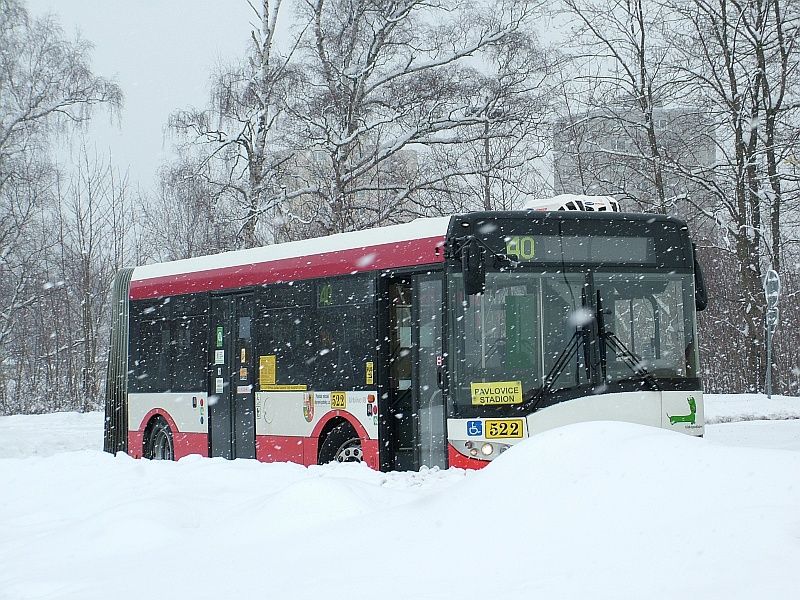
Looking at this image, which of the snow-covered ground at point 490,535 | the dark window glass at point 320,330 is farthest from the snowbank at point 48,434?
the snow-covered ground at point 490,535

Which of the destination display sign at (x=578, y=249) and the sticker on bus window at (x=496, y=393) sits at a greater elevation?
the destination display sign at (x=578, y=249)

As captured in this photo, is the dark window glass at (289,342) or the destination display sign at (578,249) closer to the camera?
the destination display sign at (578,249)

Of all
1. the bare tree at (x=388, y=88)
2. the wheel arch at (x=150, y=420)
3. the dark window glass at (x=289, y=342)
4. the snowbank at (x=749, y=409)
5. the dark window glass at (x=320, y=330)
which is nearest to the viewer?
the dark window glass at (x=320, y=330)

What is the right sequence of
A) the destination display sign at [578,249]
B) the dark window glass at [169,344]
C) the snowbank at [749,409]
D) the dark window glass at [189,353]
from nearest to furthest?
1. the destination display sign at [578,249]
2. the dark window glass at [189,353]
3. the dark window glass at [169,344]
4. the snowbank at [749,409]

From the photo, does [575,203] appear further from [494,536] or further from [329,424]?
[494,536]

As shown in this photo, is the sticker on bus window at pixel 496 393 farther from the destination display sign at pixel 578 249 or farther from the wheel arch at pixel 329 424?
the wheel arch at pixel 329 424

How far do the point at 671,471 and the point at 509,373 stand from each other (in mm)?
4424

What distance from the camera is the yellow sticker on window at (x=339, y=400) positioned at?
12.4 metres

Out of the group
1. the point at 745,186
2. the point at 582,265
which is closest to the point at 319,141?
the point at 745,186

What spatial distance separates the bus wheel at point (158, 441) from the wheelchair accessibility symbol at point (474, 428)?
6453 mm

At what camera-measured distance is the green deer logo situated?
10469 mm

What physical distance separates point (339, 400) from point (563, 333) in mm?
3098

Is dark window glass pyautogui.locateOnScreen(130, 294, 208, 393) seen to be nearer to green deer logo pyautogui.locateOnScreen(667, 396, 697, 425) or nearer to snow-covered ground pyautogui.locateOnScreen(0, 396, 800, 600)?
snow-covered ground pyautogui.locateOnScreen(0, 396, 800, 600)

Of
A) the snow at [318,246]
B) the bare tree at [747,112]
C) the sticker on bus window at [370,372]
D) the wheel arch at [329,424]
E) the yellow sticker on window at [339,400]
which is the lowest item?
the wheel arch at [329,424]
